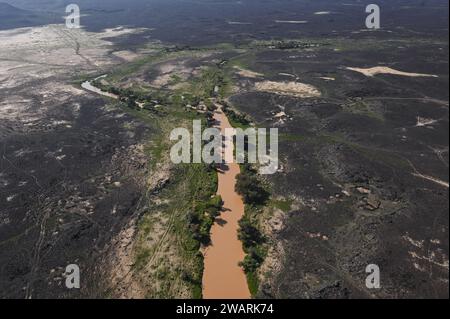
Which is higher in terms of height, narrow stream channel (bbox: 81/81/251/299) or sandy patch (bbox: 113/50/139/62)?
sandy patch (bbox: 113/50/139/62)

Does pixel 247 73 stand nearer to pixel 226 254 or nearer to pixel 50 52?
pixel 226 254

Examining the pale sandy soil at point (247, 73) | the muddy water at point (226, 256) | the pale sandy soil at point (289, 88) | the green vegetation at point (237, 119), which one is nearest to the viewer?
the muddy water at point (226, 256)

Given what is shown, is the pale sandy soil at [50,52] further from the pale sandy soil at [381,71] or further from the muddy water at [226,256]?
the muddy water at [226,256]

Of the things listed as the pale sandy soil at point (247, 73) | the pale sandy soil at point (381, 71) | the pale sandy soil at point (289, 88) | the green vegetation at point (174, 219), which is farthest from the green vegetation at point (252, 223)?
the pale sandy soil at point (381, 71)

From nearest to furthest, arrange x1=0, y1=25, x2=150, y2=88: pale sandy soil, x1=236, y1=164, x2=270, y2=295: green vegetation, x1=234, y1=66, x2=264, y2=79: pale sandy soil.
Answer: x1=236, y1=164, x2=270, y2=295: green vegetation < x1=234, y1=66, x2=264, y2=79: pale sandy soil < x1=0, y1=25, x2=150, y2=88: pale sandy soil

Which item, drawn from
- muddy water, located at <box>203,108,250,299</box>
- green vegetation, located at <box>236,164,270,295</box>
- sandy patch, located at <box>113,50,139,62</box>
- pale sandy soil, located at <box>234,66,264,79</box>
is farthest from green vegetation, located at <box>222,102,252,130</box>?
sandy patch, located at <box>113,50,139,62</box>

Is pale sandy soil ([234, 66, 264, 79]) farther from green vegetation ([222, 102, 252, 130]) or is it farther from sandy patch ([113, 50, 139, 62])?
sandy patch ([113, 50, 139, 62])
